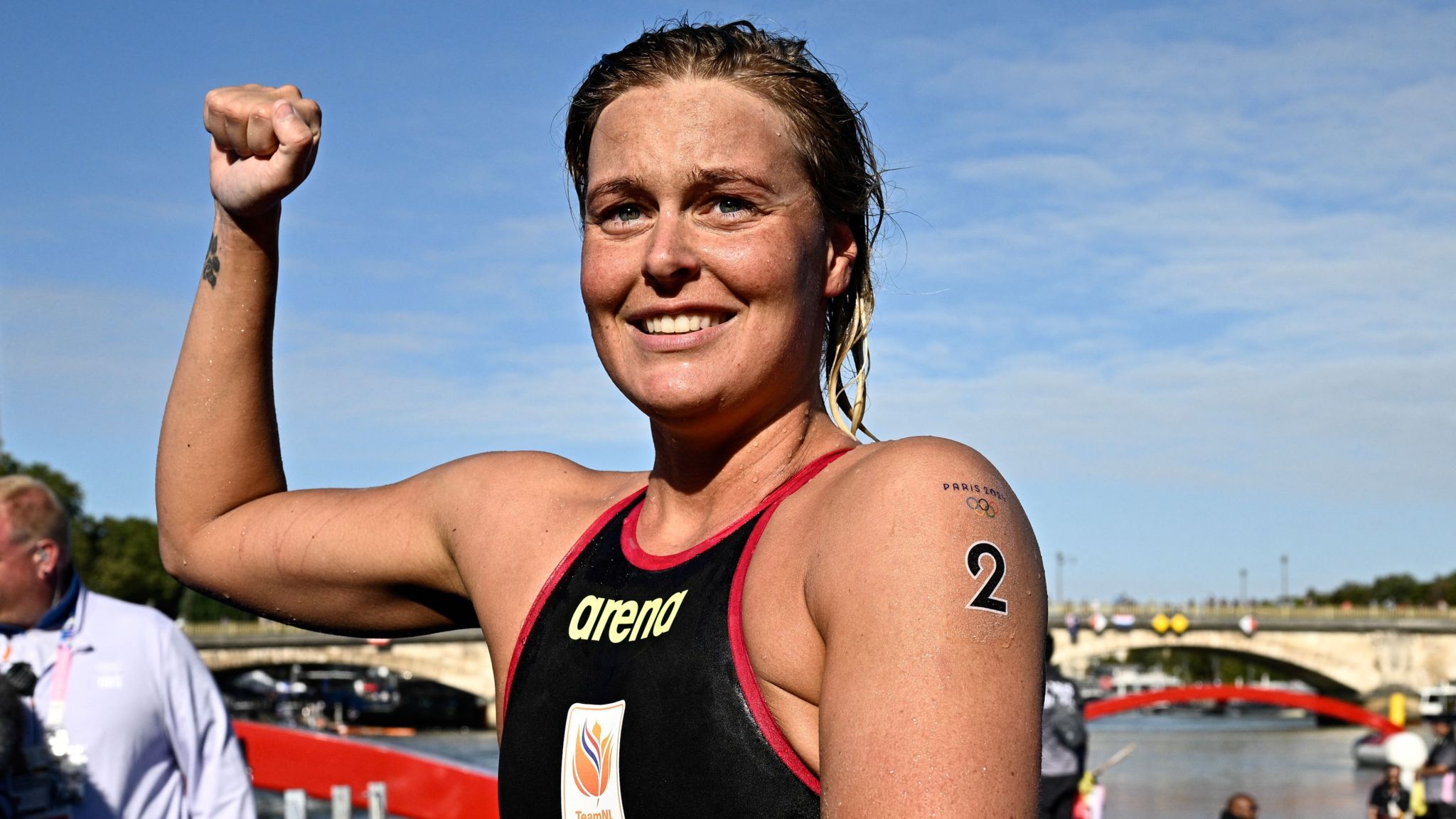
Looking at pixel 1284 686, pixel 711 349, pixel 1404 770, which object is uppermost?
pixel 711 349

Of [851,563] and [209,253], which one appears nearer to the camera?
[851,563]

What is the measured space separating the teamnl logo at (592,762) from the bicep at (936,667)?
1.03 ft

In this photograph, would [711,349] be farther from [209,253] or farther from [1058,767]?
[1058,767]

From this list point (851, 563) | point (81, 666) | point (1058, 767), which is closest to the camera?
point (851, 563)

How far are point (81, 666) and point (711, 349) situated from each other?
3882mm

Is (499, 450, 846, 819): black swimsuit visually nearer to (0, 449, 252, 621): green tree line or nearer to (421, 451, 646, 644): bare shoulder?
(421, 451, 646, 644): bare shoulder

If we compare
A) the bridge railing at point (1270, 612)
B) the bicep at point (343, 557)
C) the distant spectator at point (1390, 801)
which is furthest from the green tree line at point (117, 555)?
the bicep at point (343, 557)

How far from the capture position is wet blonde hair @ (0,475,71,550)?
5.11 meters

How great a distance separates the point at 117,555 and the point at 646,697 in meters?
81.9

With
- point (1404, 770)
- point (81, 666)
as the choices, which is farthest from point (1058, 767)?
point (81, 666)

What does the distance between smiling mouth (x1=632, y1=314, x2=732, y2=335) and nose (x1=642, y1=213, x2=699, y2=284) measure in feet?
0.14

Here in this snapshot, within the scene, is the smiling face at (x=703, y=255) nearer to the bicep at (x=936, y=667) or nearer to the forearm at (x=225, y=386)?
the bicep at (x=936, y=667)

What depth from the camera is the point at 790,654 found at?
5.08 ft

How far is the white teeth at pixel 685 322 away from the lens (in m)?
1.78
